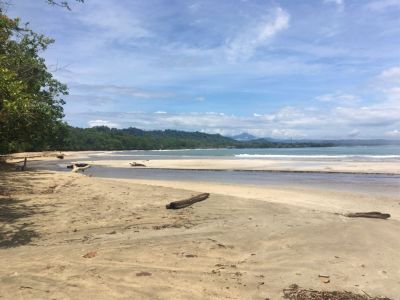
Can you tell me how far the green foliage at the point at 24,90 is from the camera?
10281 mm

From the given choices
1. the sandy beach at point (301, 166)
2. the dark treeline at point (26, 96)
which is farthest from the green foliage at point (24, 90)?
the sandy beach at point (301, 166)

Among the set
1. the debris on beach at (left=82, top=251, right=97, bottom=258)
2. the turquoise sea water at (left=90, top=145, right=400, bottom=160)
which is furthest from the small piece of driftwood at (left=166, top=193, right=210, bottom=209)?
the turquoise sea water at (left=90, top=145, right=400, bottom=160)

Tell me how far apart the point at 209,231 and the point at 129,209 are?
3.82m

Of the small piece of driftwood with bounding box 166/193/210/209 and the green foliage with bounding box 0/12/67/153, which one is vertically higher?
the green foliage with bounding box 0/12/67/153

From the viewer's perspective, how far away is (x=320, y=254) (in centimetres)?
789

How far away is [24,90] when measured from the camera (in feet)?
54.2

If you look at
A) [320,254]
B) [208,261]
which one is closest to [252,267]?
[208,261]

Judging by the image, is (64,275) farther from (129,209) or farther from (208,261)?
(129,209)

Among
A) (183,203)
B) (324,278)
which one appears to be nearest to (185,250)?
(324,278)

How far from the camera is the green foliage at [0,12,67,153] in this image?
10.3 meters

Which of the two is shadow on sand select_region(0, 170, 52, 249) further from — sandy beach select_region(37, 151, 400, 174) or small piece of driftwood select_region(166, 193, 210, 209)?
sandy beach select_region(37, 151, 400, 174)

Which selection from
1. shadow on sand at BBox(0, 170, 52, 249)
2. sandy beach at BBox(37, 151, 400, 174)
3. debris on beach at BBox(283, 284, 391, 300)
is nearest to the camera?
debris on beach at BBox(283, 284, 391, 300)

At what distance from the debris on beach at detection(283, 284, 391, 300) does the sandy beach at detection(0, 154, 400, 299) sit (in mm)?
146

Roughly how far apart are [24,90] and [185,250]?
11.3m
